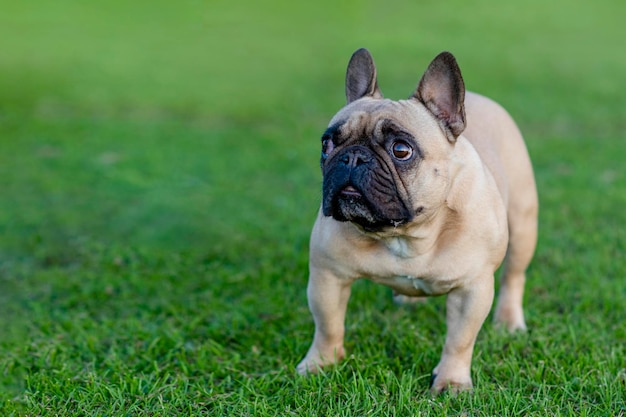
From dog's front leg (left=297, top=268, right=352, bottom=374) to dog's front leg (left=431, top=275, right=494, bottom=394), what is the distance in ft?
1.65

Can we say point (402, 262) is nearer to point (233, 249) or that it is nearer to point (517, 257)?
point (517, 257)

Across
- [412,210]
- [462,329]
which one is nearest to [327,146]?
[412,210]

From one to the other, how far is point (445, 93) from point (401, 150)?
0.36 metres

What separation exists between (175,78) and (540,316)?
34.4ft

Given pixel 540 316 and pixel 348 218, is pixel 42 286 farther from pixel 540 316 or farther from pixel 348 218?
pixel 540 316

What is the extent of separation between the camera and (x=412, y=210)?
3258 mm

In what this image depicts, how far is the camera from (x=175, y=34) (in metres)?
18.1

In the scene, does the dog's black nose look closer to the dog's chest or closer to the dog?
the dog

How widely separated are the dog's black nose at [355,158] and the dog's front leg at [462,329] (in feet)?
2.66

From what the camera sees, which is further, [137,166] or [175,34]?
[175,34]

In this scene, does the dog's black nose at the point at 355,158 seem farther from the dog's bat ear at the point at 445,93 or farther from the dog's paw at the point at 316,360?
the dog's paw at the point at 316,360

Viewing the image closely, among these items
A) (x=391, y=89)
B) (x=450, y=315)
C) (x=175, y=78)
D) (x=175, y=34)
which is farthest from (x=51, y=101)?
(x=450, y=315)

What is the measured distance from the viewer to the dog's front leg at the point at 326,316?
3652 millimetres

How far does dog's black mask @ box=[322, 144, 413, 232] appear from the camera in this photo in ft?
10.4
